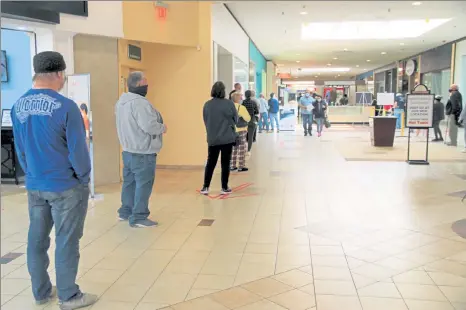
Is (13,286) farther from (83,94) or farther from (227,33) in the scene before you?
(227,33)

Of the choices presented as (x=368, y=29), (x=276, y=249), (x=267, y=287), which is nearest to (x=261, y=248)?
(x=276, y=249)

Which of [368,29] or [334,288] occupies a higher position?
[368,29]

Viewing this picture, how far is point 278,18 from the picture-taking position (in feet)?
38.9

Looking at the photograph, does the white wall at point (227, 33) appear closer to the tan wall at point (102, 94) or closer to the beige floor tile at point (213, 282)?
the tan wall at point (102, 94)

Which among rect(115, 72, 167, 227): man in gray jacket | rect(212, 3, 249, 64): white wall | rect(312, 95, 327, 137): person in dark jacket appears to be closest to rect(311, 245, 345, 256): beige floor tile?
rect(115, 72, 167, 227): man in gray jacket

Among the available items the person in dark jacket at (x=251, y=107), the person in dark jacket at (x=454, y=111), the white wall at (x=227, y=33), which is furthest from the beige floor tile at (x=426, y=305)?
the person in dark jacket at (x=454, y=111)

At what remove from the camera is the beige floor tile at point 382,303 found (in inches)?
113

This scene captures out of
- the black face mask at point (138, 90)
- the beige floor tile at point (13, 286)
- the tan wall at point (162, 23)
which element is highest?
the tan wall at point (162, 23)

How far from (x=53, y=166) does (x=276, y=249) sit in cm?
213

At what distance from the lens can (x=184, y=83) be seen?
8.40 m

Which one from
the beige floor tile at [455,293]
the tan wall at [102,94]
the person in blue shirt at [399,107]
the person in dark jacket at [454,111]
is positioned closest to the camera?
the beige floor tile at [455,293]

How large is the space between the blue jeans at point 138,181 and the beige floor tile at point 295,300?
80.8 inches

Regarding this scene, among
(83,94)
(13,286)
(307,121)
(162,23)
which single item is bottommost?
(13,286)

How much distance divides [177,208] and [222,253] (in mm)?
1736
